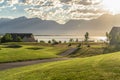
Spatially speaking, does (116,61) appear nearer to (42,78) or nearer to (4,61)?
(42,78)

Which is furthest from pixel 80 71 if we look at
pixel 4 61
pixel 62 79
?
pixel 4 61

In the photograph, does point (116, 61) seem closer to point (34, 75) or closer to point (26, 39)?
point (34, 75)

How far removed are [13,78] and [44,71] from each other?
3.39m

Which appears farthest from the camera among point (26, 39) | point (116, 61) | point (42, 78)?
point (26, 39)

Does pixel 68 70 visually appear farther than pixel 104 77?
Yes

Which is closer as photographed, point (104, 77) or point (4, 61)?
point (104, 77)

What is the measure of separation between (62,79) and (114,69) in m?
5.54

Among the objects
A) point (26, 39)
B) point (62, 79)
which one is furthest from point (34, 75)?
point (26, 39)

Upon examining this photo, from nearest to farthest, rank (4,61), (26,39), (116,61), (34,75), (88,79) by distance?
1. (88,79)
2. (34,75)
3. (116,61)
4. (4,61)
5. (26,39)

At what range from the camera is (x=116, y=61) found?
33188mm

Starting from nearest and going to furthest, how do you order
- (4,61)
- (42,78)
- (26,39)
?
(42,78) < (4,61) < (26,39)

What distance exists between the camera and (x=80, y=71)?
97.5 ft

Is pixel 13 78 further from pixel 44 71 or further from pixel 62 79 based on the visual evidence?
pixel 62 79

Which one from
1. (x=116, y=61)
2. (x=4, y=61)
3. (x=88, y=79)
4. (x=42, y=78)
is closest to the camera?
(x=88, y=79)
